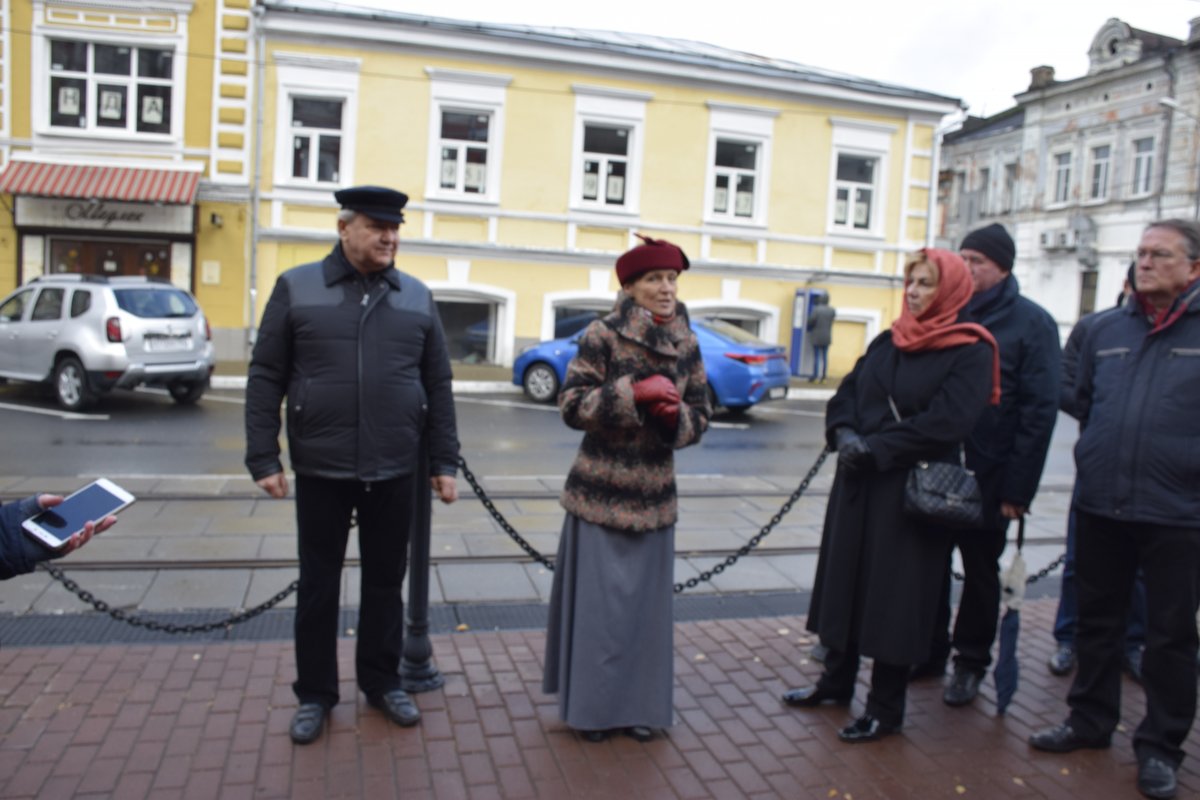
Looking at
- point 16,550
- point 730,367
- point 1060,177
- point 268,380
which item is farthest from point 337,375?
point 1060,177

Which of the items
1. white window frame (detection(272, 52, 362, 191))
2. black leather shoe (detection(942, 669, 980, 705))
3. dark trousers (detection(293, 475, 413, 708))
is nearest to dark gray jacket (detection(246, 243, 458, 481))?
dark trousers (detection(293, 475, 413, 708))

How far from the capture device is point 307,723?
12.6 feet

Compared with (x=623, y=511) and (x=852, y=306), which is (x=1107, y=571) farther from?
(x=852, y=306)

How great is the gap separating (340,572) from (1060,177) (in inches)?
1506

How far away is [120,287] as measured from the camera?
13.3m

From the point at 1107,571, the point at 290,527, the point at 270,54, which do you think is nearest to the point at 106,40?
the point at 270,54

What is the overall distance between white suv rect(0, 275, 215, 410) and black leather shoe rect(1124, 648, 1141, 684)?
11.7 meters

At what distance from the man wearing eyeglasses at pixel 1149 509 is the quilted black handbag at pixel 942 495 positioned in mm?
477

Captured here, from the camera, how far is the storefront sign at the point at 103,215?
1894cm

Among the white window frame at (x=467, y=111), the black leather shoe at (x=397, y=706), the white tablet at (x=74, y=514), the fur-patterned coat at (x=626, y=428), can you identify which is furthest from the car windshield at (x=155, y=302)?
the white tablet at (x=74, y=514)

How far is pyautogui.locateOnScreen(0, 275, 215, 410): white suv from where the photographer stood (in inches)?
505

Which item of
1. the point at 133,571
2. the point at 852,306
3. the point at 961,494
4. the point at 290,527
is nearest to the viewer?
the point at 961,494

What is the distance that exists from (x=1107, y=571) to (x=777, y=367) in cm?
1128

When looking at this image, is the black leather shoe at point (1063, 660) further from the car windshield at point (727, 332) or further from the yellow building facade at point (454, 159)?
the yellow building facade at point (454, 159)
